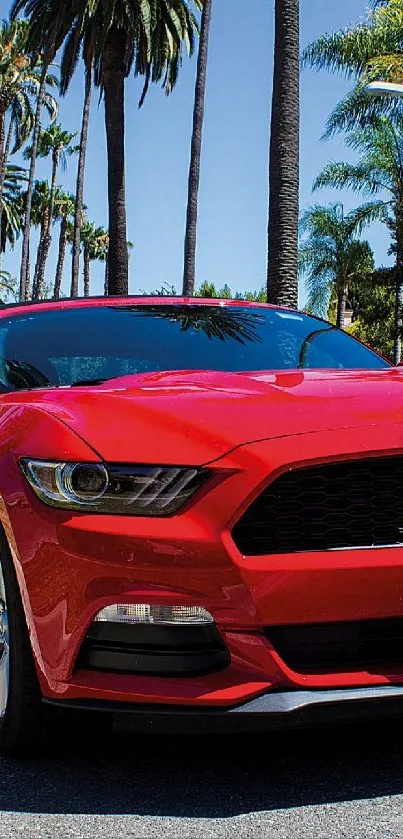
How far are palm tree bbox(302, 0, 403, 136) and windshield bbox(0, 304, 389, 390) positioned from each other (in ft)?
82.2

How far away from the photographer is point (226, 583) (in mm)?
2812

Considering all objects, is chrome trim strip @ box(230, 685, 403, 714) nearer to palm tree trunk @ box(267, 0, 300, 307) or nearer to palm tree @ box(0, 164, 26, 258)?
palm tree trunk @ box(267, 0, 300, 307)

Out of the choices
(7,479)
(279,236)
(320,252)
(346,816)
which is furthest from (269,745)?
(320,252)

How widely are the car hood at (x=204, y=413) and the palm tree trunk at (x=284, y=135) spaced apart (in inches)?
509

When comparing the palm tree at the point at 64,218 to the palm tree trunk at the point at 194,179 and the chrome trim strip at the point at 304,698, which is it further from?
the chrome trim strip at the point at 304,698

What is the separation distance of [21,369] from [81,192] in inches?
1786

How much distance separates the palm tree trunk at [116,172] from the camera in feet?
83.2

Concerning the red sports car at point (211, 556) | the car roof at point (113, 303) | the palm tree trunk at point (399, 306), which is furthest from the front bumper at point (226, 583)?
the palm tree trunk at point (399, 306)

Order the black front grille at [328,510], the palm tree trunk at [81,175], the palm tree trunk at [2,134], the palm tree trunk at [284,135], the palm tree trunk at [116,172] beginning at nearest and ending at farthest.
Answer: the black front grille at [328,510], the palm tree trunk at [284,135], the palm tree trunk at [116,172], the palm tree trunk at [81,175], the palm tree trunk at [2,134]

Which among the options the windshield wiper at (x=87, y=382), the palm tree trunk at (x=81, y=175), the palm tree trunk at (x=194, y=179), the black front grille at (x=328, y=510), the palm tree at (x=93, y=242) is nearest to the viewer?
the black front grille at (x=328, y=510)

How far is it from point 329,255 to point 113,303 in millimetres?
36622

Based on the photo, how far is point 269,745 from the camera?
3311mm

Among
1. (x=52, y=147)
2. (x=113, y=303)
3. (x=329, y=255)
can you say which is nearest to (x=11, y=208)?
(x=52, y=147)

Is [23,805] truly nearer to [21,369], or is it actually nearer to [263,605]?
[263,605]
